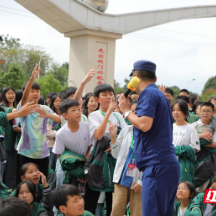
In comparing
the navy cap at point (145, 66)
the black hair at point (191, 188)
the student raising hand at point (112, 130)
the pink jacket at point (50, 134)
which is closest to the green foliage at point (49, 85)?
the pink jacket at point (50, 134)

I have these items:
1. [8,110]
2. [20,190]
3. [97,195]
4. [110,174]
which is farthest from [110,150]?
[8,110]

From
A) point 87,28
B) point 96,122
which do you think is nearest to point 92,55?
point 87,28

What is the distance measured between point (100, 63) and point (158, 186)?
9271 mm

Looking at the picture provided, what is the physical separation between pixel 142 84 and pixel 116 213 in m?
1.56

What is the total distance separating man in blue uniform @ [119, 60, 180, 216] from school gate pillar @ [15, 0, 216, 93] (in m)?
8.54

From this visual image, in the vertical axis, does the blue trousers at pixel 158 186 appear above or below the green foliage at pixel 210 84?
below

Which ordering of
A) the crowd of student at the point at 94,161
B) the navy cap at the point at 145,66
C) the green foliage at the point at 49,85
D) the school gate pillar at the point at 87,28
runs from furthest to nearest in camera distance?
the green foliage at the point at 49,85, the school gate pillar at the point at 87,28, the crowd of student at the point at 94,161, the navy cap at the point at 145,66

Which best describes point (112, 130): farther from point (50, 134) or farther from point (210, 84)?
point (210, 84)

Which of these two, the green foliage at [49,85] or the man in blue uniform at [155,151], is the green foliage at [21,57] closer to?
the green foliage at [49,85]

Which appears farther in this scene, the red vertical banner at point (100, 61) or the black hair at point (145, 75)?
the red vertical banner at point (100, 61)

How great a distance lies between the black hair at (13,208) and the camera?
2.08 m

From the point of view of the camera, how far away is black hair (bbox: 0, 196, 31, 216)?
2.08 metres

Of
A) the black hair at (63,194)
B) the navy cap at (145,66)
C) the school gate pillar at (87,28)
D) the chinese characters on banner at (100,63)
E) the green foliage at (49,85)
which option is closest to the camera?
the navy cap at (145,66)

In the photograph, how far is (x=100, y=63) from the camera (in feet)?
38.2
